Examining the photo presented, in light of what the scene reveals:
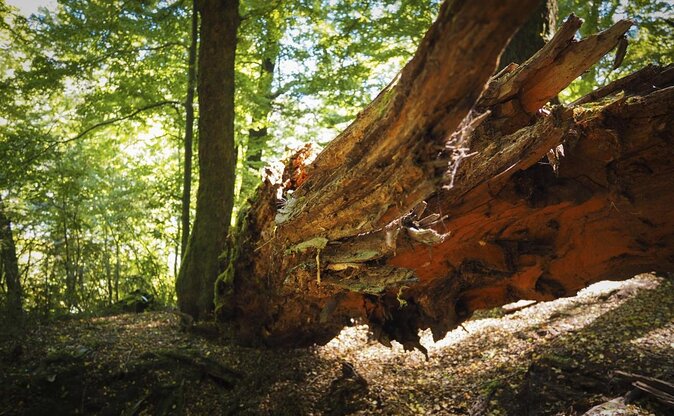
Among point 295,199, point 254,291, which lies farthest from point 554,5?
point 254,291

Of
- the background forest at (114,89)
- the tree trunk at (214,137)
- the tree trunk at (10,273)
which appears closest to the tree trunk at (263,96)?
the background forest at (114,89)

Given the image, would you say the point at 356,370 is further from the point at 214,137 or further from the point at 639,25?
the point at 639,25

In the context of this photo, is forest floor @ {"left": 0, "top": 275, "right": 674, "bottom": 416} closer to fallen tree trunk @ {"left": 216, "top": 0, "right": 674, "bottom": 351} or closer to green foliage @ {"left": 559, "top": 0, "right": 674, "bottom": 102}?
fallen tree trunk @ {"left": 216, "top": 0, "right": 674, "bottom": 351}

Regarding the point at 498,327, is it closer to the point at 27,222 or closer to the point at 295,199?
the point at 295,199

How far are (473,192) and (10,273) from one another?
269 inches

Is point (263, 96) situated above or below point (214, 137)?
above

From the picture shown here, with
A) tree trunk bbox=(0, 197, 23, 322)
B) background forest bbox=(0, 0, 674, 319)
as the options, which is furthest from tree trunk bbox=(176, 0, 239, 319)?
tree trunk bbox=(0, 197, 23, 322)

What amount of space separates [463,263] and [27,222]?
7.40 meters

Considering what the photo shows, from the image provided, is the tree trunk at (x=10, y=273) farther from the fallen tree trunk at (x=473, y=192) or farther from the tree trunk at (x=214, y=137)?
the fallen tree trunk at (x=473, y=192)

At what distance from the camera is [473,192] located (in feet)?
8.63

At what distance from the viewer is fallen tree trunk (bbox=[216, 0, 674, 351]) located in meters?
1.59

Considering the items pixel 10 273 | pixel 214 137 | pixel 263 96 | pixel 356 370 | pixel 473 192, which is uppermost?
pixel 263 96

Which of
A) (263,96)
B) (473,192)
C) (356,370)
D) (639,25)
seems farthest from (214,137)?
(639,25)

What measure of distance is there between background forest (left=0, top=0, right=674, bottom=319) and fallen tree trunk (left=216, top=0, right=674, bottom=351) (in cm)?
436
